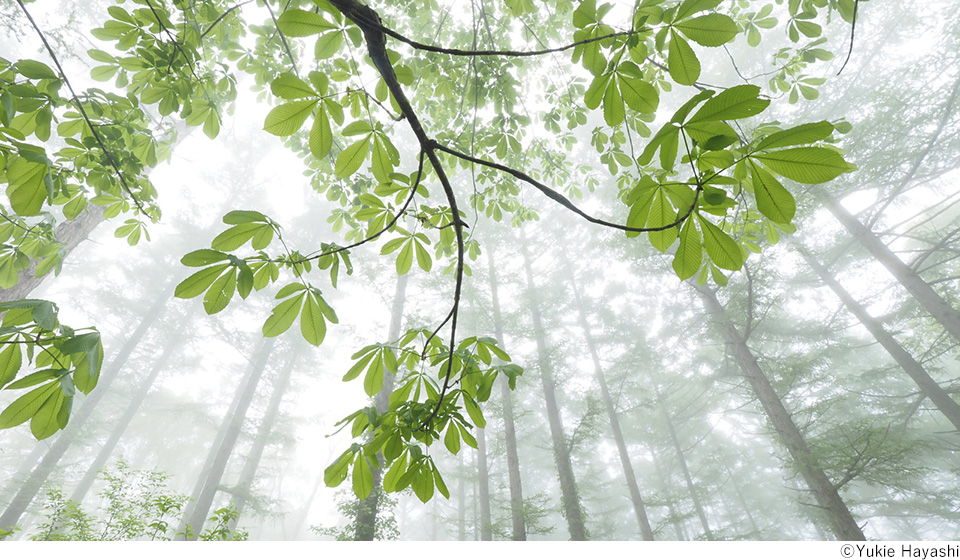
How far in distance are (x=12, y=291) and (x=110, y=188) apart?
2963 mm

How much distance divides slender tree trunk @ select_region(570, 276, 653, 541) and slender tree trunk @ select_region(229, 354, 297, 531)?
10.5 m

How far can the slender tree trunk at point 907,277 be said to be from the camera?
257 inches

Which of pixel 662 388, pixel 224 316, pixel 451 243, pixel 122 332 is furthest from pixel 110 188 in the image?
pixel 122 332

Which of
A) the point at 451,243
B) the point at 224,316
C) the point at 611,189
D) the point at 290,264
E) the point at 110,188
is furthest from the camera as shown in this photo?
the point at 224,316

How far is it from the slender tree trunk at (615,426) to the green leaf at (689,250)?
34.6 feet

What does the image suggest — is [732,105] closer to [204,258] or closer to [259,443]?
[204,258]

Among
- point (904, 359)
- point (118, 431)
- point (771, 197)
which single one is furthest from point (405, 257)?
point (118, 431)

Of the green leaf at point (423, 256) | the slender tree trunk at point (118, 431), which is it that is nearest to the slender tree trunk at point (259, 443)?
the slender tree trunk at point (118, 431)

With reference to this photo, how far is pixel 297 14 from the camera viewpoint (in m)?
0.78

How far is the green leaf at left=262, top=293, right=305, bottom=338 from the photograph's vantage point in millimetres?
891

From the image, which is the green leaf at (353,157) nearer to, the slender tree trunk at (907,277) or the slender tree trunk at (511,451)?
the slender tree trunk at (511,451)

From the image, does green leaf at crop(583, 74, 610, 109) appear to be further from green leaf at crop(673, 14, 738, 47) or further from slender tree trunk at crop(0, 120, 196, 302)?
slender tree trunk at crop(0, 120, 196, 302)

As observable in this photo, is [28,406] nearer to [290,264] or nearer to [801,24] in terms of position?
[290,264]
